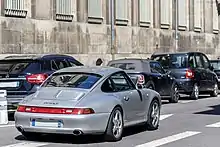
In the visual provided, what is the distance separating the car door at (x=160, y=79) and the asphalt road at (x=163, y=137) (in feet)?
11.6

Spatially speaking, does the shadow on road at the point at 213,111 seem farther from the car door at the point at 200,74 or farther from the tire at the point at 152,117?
the tire at the point at 152,117

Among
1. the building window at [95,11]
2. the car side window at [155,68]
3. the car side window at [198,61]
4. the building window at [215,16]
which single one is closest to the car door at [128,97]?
the car side window at [155,68]

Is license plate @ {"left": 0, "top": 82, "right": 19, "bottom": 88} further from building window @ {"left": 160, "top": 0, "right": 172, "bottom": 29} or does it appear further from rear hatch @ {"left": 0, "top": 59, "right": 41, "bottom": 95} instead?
building window @ {"left": 160, "top": 0, "right": 172, "bottom": 29}

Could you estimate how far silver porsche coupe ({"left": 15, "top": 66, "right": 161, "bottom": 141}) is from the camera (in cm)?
1072

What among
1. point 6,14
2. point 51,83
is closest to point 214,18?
point 6,14

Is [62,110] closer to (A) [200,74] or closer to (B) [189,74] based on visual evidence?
(B) [189,74]

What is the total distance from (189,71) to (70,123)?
12519mm

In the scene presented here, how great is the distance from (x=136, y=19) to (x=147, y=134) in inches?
1002

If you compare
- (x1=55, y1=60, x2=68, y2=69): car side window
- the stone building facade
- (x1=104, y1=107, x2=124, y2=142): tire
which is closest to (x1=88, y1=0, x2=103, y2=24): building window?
the stone building facade

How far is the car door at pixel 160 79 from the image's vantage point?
20172 millimetres

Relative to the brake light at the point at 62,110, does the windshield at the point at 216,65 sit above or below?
above

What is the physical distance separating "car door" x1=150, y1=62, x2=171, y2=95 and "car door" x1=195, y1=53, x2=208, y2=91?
2597 mm

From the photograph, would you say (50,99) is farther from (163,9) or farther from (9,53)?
(163,9)

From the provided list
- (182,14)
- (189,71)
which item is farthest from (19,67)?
(182,14)
